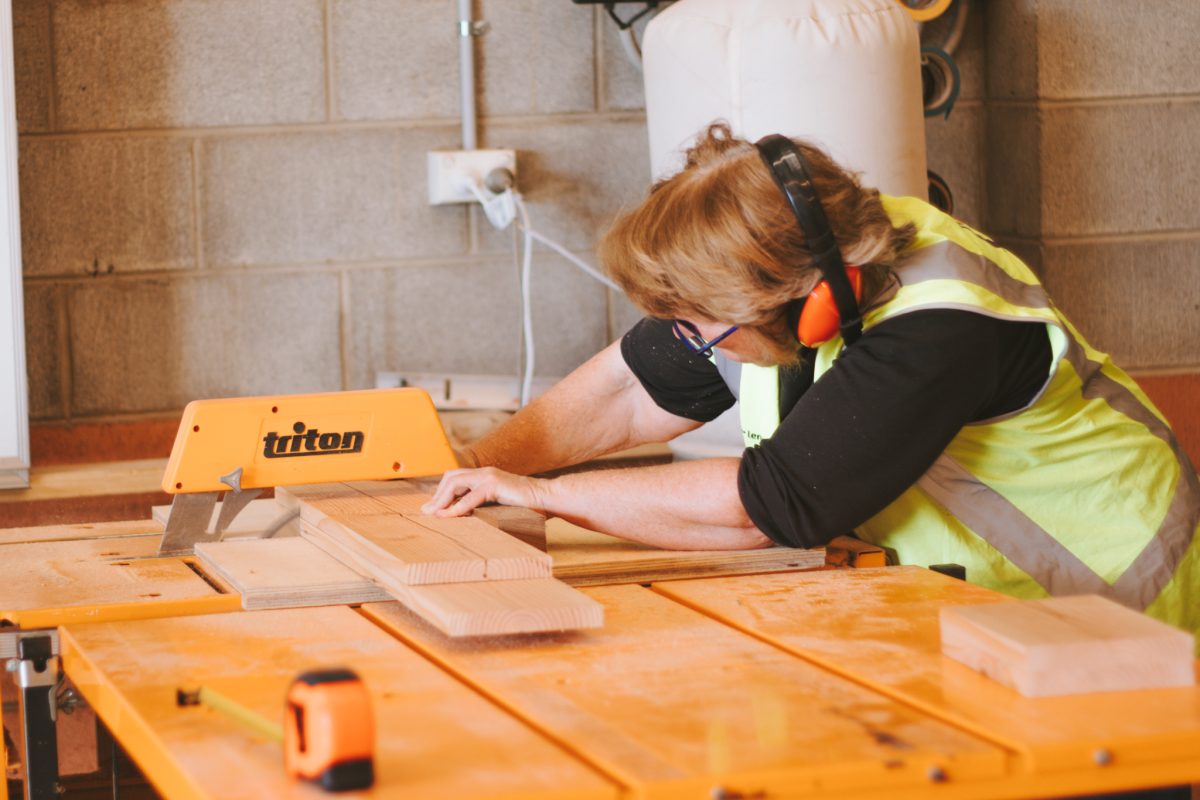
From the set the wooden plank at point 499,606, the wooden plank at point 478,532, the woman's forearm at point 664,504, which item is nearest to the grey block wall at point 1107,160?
the woman's forearm at point 664,504

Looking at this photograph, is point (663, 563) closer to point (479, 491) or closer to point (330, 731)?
point (479, 491)

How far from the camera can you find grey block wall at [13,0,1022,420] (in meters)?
3.20

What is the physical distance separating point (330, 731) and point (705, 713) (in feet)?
1.02

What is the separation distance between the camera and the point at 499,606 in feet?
4.51

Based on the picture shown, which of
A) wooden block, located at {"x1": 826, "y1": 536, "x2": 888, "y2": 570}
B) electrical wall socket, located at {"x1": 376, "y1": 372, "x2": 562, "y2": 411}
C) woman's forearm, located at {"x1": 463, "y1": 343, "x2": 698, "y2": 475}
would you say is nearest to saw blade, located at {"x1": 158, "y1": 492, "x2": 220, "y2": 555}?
woman's forearm, located at {"x1": 463, "y1": 343, "x2": 698, "y2": 475}

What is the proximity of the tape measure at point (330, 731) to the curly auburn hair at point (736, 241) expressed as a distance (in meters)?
0.82

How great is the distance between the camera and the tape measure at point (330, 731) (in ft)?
3.17

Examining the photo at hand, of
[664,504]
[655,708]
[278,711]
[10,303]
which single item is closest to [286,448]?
[664,504]

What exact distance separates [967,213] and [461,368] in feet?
4.18

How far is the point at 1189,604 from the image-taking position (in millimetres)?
1868

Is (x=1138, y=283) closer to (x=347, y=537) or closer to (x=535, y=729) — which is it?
(x=347, y=537)

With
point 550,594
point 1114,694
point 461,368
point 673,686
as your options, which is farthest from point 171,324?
point 1114,694

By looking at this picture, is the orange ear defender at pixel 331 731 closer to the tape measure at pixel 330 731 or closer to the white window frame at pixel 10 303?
the tape measure at pixel 330 731

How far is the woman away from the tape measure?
2.51ft
